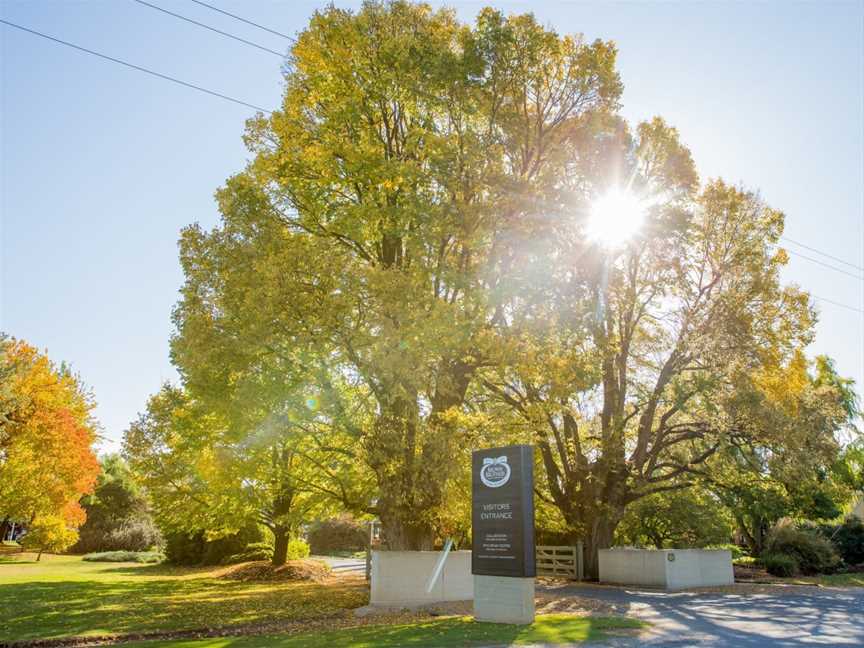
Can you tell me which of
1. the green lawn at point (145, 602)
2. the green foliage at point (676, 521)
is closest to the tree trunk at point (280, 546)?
the green lawn at point (145, 602)

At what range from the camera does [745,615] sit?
42.8ft

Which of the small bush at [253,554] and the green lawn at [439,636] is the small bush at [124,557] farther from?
the green lawn at [439,636]

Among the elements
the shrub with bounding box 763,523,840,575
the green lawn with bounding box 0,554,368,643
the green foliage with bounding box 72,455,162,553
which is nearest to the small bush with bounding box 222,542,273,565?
the green lawn with bounding box 0,554,368,643

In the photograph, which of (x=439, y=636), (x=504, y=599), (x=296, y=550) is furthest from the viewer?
(x=296, y=550)

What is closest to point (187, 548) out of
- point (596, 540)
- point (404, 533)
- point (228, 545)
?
point (228, 545)

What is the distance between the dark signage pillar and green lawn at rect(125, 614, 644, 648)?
539 millimetres

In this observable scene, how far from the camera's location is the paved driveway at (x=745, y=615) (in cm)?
995

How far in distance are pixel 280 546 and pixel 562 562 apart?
12.2m

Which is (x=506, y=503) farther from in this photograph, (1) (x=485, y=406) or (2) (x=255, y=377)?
(1) (x=485, y=406)

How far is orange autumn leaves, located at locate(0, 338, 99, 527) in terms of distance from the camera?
29078 millimetres

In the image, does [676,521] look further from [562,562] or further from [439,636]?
[439,636]

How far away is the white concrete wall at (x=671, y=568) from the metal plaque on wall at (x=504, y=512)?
9.89 m

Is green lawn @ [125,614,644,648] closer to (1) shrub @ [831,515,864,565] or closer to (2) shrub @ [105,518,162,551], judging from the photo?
(1) shrub @ [831,515,864,565]

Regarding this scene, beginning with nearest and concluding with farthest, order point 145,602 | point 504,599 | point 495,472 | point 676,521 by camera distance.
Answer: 1. point 504,599
2. point 495,472
3. point 145,602
4. point 676,521
